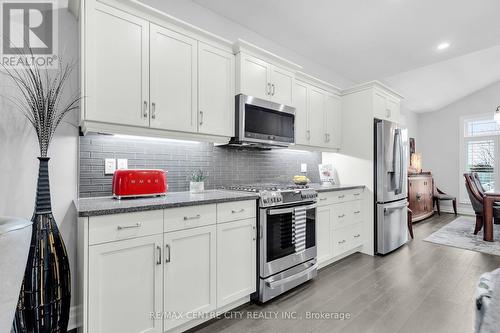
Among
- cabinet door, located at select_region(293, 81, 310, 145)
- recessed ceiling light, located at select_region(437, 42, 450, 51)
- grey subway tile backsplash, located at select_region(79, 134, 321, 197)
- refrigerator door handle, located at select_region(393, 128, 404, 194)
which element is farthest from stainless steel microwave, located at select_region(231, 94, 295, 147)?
recessed ceiling light, located at select_region(437, 42, 450, 51)

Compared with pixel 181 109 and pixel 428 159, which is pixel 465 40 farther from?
pixel 428 159

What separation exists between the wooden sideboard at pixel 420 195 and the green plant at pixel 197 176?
→ 181 inches

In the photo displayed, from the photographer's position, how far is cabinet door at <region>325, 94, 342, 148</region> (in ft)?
11.6

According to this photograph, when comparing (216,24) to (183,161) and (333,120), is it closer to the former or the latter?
(183,161)

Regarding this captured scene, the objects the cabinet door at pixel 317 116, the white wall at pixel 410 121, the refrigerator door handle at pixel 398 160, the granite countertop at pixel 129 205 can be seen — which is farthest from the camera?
the white wall at pixel 410 121

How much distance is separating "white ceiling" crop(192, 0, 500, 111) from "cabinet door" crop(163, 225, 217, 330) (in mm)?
2306

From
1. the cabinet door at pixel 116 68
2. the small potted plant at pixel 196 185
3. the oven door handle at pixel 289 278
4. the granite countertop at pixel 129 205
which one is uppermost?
the cabinet door at pixel 116 68

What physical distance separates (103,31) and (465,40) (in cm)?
424

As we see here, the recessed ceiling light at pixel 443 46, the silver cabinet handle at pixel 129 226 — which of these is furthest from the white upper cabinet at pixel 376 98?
the silver cabinet handle at pixel 129 226

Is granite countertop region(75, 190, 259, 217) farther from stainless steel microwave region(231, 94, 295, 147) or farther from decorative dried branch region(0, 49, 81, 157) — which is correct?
stainless steel microwave region(231, 94, 295, 147)

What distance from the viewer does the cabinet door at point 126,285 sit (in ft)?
4.45

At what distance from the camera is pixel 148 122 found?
6.23 feet

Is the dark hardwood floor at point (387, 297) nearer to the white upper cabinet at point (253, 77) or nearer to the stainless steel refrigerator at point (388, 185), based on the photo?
the stainless steel refrigerator at point (388, 185)

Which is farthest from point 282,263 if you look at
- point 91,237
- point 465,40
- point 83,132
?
point 465,40
